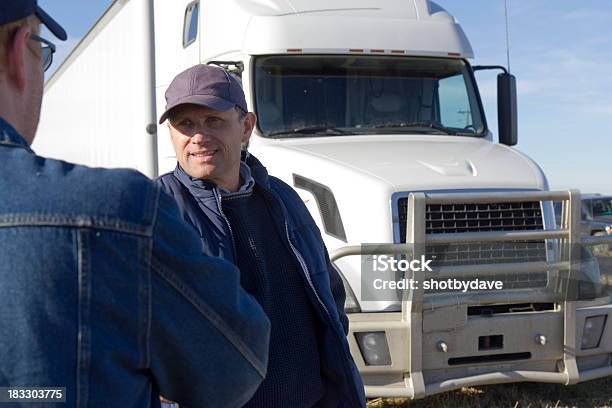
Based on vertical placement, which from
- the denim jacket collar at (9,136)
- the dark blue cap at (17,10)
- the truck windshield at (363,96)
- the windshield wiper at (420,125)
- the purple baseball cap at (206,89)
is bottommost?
the denim jacket collar at (9,136)

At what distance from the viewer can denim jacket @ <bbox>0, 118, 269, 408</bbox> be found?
0.93 metres

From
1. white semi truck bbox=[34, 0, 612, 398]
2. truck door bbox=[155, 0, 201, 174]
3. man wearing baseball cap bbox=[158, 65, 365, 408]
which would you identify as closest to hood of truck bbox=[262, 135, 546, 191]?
white semi truck bbox=[34, 0, 612, 398]

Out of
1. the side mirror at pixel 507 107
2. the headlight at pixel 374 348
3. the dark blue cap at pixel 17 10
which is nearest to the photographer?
the dark blue cap at pixel 17 10

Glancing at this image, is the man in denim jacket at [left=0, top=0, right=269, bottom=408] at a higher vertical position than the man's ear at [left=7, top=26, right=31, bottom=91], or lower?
lower

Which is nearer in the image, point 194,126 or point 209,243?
point 209,243

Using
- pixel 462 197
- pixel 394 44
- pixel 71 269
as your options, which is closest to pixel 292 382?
pixel 71 269

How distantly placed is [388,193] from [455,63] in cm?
215

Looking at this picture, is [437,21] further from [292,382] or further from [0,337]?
[0,337]

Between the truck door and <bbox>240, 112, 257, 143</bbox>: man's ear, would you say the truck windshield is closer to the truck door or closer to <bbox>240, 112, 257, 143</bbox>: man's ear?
the truck door

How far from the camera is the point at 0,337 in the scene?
924mm

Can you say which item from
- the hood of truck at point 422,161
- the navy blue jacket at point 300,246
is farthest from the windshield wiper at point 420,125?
the navy blue jacket at point 300,246

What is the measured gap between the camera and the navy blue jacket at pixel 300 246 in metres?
2.20

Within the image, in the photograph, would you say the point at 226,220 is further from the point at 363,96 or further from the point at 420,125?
the point at 420,125

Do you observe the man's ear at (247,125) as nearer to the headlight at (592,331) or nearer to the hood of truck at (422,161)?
the hood of truck at (422,161)
